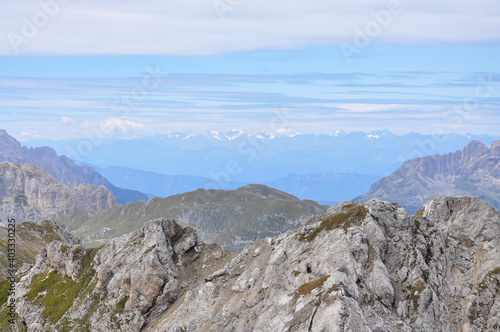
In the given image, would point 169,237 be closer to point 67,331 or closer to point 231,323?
point 67,331

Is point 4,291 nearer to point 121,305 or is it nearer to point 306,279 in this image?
point 121,305

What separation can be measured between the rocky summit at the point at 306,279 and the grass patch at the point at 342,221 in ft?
0.78

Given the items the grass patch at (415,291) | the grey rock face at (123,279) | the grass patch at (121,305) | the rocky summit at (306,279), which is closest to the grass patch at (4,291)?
the grey rock face at (123,279)

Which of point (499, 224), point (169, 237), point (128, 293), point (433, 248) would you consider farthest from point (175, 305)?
point (499, 224)

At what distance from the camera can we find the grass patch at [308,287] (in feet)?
220

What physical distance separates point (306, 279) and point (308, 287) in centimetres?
698

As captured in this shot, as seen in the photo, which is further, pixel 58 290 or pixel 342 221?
pixel 58 290

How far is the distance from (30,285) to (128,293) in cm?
4214

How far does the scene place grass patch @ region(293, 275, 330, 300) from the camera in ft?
220

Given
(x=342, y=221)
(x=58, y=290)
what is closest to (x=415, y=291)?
(x=342, y=221)

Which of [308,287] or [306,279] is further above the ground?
[308,287]

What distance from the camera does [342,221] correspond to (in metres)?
85.6

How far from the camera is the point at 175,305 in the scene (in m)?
97.6

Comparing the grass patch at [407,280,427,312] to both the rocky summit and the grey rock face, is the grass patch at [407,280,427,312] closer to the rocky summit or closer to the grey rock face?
the rocky summit
